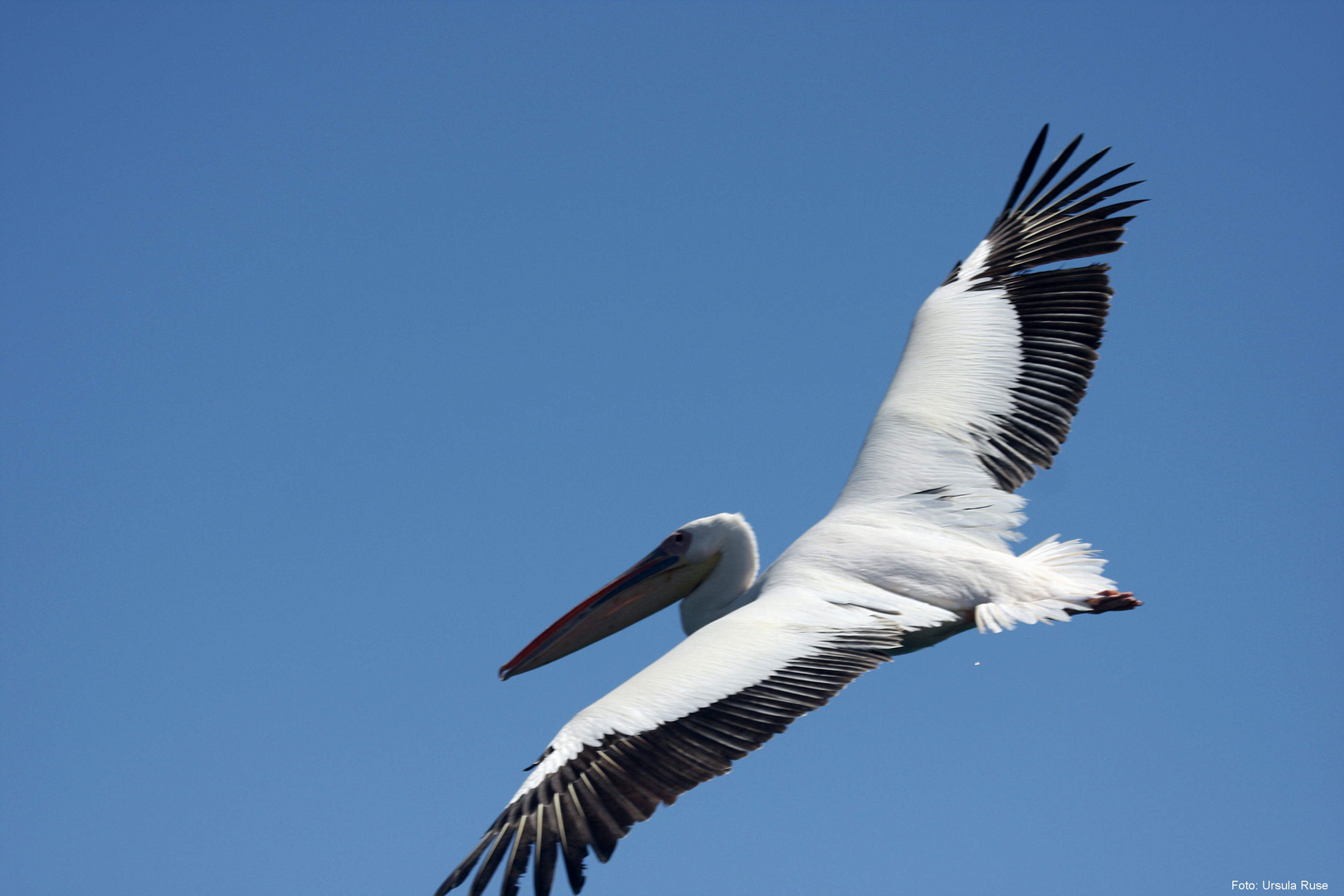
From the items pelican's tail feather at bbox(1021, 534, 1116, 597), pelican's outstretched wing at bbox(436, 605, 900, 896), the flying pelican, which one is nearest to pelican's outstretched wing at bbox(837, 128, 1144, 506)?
the flying pelican

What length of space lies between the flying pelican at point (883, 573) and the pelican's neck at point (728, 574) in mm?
13

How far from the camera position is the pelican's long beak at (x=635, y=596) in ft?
30.2

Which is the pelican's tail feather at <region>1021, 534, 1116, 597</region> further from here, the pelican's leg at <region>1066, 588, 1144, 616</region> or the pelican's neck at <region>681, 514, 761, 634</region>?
the pelican's neck at <region>681, 514, 761, 634</region>

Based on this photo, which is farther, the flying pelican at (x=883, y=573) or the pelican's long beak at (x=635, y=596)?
the pelican's long beak at (x=635, y=596)

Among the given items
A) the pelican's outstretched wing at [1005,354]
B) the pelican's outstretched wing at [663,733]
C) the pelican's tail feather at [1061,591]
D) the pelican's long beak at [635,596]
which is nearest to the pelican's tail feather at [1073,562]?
the pelican's tail feather at [1061,591]

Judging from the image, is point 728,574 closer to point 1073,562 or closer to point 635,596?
point 635,596

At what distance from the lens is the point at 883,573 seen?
789cm

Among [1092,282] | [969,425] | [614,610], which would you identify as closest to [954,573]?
[969,425]

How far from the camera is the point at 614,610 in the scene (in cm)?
940

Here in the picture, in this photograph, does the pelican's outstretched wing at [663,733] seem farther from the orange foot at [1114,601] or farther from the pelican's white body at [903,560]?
the orange foot at [1114,601]

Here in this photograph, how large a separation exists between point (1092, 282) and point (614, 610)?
481cm

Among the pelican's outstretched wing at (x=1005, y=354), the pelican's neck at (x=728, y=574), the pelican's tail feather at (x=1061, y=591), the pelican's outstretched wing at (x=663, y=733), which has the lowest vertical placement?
the pelican's outstretched wing at (x=663, y=733)

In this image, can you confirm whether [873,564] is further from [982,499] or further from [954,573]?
[982,499]

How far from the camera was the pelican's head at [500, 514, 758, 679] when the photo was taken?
9227 millimetres
